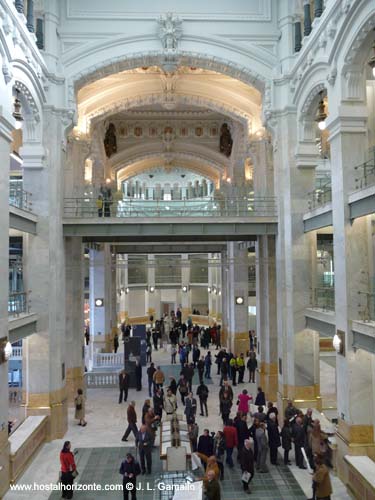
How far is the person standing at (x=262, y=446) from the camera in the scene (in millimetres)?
10695

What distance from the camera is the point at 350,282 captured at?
1049cm

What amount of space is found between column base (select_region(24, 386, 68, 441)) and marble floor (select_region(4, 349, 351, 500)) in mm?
291

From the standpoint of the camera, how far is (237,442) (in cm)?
1109

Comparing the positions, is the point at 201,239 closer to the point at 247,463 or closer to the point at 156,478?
the point at 156,478

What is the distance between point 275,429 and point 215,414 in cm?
Answer: 451

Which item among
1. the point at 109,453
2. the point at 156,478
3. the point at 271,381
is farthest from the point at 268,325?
the point at 156,478

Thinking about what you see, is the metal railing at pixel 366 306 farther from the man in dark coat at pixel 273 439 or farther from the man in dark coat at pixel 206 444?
the man in dark coat at pixel 206 444

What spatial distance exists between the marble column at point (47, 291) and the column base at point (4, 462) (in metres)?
3.27

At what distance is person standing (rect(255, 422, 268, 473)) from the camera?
10.7 metres

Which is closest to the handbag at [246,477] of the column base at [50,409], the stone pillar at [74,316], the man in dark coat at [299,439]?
the man in dark coat at [299,439]

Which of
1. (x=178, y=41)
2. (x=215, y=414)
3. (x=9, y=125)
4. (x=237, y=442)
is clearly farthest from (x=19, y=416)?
(x=178, y=41)

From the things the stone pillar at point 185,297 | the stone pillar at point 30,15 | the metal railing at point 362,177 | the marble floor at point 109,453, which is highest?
the stone pillar at point 30,15

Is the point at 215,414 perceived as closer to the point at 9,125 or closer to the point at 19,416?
the point at 19,416

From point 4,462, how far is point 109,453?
10.4 ft
